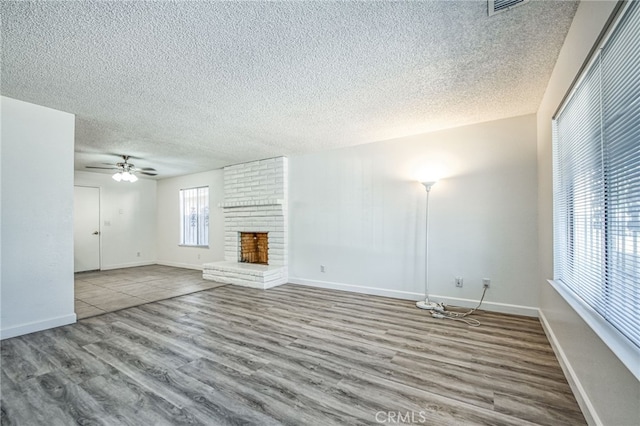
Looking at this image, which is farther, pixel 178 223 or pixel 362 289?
pixel 178 223

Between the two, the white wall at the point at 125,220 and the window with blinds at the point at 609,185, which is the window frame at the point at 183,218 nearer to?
the white wall at the point at 125,220

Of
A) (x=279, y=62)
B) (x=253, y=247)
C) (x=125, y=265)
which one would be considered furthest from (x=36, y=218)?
(x=125, y=265)

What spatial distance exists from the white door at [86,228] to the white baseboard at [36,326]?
14.3ft

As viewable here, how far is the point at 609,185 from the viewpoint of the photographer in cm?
143

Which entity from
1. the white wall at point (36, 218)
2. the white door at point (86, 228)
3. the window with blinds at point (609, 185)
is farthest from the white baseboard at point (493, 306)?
the white door at point (86, 228)

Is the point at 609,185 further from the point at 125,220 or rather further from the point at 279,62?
the point at 125,220

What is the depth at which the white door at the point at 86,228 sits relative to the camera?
258 inches

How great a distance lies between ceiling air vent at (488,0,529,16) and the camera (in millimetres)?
1611

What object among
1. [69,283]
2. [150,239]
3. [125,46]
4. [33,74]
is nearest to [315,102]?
[125,46]

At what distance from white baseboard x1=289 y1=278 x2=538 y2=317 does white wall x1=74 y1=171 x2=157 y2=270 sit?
16.9 ft

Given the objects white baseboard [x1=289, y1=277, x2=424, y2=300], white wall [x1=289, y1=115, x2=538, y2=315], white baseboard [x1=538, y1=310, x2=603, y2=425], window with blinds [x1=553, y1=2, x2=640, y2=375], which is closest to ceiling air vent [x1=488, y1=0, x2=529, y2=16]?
window with blinds [x1=553, y1=2, x2=640, y2=375]

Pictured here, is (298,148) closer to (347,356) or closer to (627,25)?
(347,356)

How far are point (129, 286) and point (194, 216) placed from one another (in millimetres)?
2564

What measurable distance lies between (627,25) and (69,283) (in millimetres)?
5095
